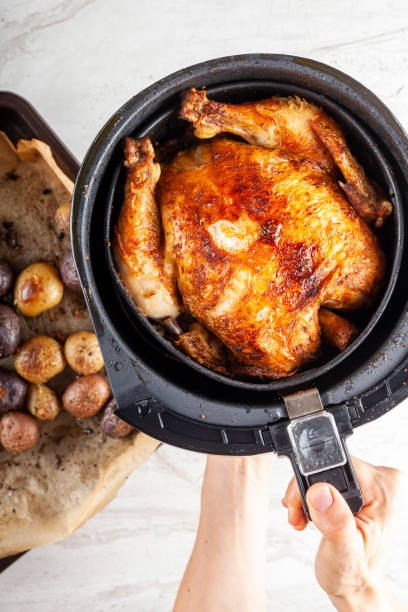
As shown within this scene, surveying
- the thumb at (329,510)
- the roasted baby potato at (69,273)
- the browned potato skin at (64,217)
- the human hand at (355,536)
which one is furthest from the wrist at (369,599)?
the browned potato skin at (64,217)

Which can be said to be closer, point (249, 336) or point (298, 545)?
point (249, 336)

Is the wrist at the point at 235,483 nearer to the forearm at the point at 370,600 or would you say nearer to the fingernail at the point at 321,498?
the forearm at the point at 370,600

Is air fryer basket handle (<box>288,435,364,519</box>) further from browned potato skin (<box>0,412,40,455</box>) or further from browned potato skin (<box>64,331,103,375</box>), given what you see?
browned potato skin (<box>0,412,40,455</box>)

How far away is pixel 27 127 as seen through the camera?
A: 1.44 meters

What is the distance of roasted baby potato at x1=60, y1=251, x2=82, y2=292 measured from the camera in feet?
4.58

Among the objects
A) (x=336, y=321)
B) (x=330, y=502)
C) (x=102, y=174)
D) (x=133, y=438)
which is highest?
(x=102, y=174)

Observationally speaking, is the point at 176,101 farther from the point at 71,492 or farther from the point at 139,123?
the point at 71,492

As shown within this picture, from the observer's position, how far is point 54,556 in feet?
5.50

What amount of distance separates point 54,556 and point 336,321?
126cm

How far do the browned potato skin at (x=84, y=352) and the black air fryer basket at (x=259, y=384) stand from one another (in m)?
0.44

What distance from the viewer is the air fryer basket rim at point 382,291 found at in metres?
0.94

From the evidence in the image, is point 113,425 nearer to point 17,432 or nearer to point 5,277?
point 17,432

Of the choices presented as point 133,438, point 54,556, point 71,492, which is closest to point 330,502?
point 133,438

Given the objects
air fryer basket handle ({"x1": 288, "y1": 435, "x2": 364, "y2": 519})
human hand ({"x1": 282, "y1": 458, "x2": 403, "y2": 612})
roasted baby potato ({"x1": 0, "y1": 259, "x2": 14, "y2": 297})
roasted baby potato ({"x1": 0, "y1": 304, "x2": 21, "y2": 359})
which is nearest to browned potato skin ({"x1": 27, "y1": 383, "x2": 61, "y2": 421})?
roasted baby potato ({"x1": 0, "y1": 304, "x2": 21, "y2": 359})
